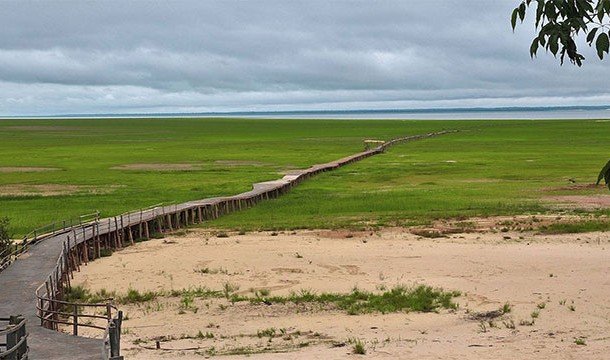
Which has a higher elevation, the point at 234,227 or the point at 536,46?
the point at 536,46

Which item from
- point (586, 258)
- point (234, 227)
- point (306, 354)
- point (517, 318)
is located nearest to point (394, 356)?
point (306, 354)

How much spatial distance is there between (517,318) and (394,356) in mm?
5555

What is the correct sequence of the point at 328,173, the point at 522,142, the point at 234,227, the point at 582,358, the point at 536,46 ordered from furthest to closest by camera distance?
1. the point at 522,142
2. the point at 328,173
3. the point at 234,227
4. the point at 582,358
5. the point at 536,46

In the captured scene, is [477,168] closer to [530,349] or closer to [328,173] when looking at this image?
[328,173]

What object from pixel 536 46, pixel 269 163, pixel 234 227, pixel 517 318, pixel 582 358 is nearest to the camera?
pixel 536 46

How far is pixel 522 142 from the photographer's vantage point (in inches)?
4761

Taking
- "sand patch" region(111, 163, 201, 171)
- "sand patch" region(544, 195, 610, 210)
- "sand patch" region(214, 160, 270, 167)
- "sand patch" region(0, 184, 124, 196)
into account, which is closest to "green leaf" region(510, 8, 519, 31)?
"sand patch" region(544, 195, 610, 210)

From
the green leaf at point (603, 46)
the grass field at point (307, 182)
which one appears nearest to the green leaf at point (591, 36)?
the green leaf at point (603, 46)

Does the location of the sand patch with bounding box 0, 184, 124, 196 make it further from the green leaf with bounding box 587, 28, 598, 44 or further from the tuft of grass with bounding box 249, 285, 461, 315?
the green leaf with bounding box 587, 28, 598, 44

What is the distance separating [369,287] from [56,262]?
10477mm

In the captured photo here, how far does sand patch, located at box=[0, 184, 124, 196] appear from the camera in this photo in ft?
184

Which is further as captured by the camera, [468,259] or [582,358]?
[468,259]

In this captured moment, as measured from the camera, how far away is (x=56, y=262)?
27.7m

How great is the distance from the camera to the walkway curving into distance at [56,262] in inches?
656
